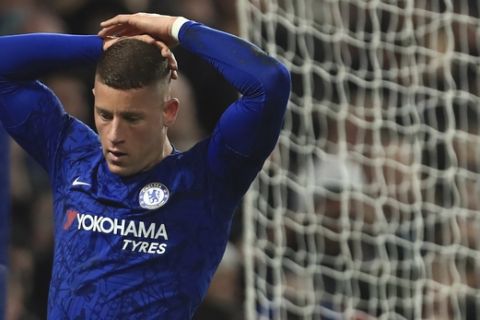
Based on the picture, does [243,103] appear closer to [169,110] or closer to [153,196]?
[169,110]

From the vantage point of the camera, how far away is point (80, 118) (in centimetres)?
460

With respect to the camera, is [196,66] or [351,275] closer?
[351,275]

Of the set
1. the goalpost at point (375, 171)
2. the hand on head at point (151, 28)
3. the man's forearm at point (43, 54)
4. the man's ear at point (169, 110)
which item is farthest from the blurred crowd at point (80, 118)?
the man's ear at point (169, 110)

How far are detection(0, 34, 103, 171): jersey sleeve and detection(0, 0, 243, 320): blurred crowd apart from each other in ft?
1.79

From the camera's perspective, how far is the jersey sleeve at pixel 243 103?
2.68m

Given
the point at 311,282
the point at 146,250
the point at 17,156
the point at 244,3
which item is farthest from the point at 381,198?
the point at 146,250

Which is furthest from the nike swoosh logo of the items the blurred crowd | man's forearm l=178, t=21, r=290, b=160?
the blurred crowd

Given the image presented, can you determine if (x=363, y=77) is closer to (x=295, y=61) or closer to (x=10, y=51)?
(x=295, y=61)

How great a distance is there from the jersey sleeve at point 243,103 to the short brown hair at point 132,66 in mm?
85

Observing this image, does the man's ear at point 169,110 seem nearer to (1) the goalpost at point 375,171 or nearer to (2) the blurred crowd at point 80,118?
(2) the blurred crowd at point 80,118

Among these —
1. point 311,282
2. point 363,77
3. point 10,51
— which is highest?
point 10,51

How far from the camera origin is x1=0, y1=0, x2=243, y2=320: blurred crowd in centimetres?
435

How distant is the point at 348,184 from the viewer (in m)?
4.88

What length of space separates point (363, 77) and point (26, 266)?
1591mm
